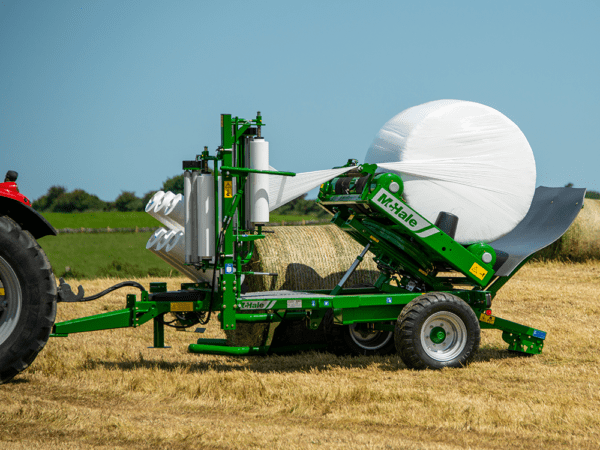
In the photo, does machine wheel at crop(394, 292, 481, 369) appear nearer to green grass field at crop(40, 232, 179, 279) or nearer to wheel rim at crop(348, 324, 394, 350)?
wheel rim at crop(348, 324, 394, 350)

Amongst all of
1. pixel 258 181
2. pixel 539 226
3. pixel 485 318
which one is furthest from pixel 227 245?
pixel 539 226

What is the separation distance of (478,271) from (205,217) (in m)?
2.79

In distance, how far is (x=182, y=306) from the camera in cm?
670

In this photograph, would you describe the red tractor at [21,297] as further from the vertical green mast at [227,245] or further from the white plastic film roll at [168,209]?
the white plastic film roll at [168,209]

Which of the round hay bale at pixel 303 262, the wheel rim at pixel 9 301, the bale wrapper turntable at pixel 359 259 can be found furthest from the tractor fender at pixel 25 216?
the round hay bale at pixel 303 262

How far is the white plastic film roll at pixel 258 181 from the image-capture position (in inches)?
261

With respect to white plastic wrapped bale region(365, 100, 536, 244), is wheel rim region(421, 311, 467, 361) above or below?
below

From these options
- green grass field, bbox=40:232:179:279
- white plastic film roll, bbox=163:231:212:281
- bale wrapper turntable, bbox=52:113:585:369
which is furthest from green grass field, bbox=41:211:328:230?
bale wrapper turntable, bbox=52:113:585:369

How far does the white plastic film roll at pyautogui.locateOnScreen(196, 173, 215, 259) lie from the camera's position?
21.6 ft

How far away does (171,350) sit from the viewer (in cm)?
786

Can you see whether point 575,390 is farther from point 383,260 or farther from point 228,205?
point 228,205

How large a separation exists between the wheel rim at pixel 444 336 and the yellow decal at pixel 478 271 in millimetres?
504

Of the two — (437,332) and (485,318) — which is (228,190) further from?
(485,318)

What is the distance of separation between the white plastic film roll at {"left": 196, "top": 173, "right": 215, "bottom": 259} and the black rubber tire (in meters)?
1.47
